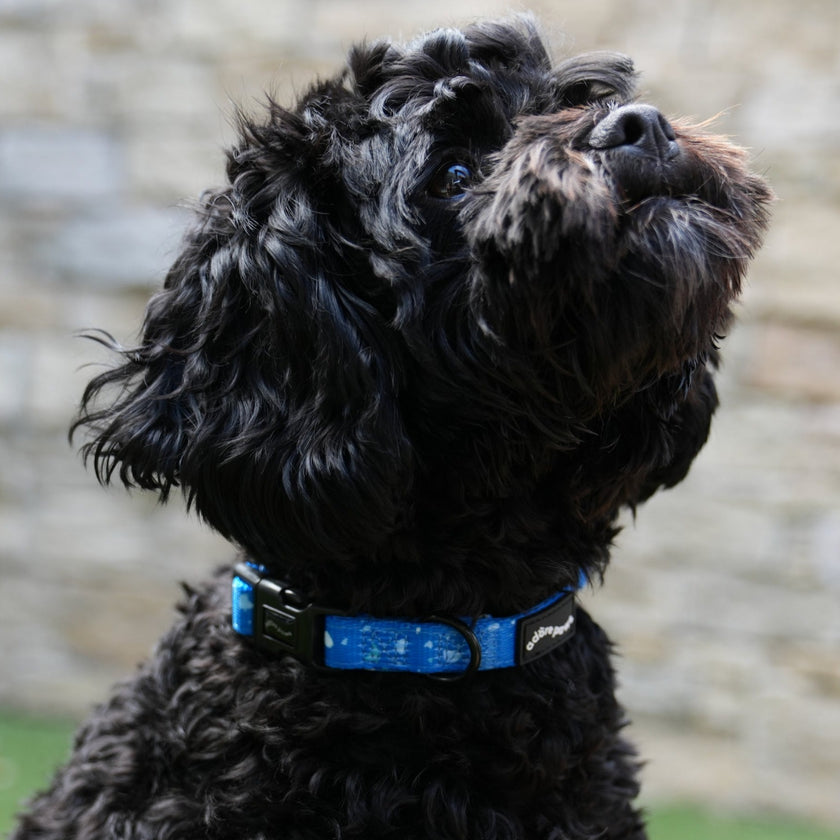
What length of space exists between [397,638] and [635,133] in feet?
3.00

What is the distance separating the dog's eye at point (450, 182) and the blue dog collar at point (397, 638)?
73cm

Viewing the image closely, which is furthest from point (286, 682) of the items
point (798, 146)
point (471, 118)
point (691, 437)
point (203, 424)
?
point (798, 146)

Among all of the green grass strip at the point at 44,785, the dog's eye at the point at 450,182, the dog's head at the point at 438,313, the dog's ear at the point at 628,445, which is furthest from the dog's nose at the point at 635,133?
the green grass strip at the point at 44,785

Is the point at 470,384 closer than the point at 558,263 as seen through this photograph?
No

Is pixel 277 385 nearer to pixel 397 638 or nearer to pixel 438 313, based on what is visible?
pixel 438 313

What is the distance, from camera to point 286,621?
1.85 m

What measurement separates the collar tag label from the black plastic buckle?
324mm

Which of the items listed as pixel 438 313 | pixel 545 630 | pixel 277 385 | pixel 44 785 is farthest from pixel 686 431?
pixel 44 785

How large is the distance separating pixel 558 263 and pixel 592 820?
1011mm

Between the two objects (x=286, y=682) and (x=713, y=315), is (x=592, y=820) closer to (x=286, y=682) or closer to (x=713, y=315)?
(x=286, y=682)

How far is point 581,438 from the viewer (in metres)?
1.89

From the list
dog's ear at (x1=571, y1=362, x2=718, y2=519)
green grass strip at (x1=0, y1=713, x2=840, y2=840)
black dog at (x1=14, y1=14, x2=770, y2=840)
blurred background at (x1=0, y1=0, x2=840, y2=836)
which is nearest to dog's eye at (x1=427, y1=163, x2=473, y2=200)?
black dog at (x1=14, y1=14, x2=770, y2=840)

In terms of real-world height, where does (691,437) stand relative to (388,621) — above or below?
above

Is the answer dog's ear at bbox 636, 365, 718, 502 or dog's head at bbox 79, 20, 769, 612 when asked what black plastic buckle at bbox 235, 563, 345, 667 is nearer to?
dog's head at bbox 79, 20, 769, 612
